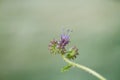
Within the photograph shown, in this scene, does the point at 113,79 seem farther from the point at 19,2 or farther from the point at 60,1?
the point at 19,2

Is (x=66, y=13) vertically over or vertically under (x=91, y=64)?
over

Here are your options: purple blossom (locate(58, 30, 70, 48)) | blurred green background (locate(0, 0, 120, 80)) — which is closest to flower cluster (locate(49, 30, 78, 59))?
purple blossom (locate(58, 30, 70, 48))

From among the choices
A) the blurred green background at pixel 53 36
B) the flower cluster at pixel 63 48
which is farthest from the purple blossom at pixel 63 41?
the blurred green background at pixel 53 36

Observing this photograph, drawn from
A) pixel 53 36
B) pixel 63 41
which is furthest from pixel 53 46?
pixel 53 36

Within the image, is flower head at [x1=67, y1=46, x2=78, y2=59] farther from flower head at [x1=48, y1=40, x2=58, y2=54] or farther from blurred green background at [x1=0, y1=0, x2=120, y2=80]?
blurred green background at [x1=0, y1=0, x2=120, y2=80]

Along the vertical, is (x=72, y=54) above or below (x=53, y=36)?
below

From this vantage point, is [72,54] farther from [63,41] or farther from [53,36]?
[53,36]

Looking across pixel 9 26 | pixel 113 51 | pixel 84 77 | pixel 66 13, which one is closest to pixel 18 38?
A: pixel 9 26

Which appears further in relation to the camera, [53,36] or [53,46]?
[53,36]

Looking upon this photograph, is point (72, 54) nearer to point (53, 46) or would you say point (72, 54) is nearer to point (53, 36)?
point (53, 46)
